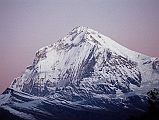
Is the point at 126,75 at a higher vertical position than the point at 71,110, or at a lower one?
higher

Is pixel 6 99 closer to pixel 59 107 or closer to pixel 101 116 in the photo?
pixel 59 107

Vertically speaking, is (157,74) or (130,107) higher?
(157,74)

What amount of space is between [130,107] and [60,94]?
4710 centimetres

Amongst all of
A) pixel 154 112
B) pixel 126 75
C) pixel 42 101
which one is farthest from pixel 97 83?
pixel 154 112

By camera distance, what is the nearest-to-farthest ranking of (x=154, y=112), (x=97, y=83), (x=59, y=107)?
(x=154, y=112) < (x=59, y=107) < (x=97, y=83)

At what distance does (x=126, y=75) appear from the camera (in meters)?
199

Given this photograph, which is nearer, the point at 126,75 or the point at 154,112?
the point at 154,112

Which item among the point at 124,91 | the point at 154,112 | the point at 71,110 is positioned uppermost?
the point at 124,91

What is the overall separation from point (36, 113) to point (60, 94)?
43.5 metres

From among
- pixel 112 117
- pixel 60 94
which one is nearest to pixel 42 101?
pixel 60 94

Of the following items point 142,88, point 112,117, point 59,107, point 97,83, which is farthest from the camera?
point 97,83

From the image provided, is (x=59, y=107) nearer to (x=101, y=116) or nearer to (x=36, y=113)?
(x=36, y=113)

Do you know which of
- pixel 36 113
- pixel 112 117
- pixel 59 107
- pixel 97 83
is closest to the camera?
pixel 112 117

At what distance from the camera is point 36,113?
142 meters
